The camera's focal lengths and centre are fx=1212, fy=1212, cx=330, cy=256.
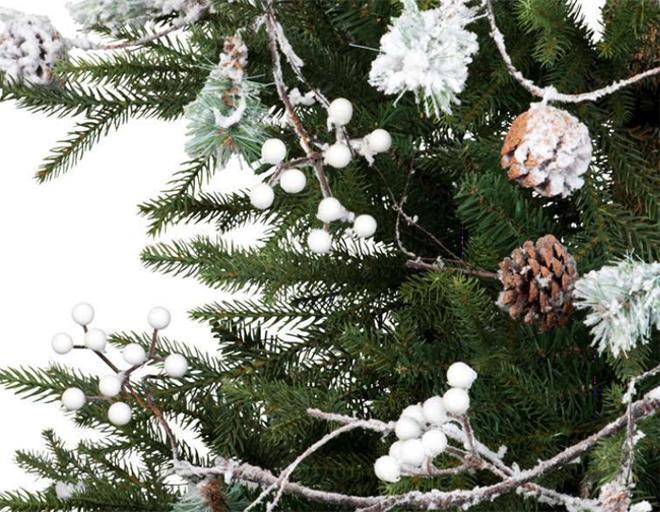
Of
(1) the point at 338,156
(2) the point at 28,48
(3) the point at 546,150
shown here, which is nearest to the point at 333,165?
(1) the point at 338,156

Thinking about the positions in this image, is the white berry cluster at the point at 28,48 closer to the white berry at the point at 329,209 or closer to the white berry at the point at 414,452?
the white berry at the point at 329,209

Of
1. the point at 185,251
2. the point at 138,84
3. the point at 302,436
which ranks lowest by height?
the point at 302,436

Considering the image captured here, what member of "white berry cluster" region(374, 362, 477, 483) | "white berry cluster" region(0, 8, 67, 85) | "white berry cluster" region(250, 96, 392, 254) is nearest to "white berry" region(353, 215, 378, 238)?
"white berry cluster" region(250, 96, 392, 254)

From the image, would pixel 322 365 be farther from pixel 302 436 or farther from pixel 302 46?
pixel 302 46

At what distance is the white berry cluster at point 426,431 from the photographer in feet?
1.96

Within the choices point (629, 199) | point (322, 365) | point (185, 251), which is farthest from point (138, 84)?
point (629, 199)

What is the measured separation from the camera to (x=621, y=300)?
0.65 meters

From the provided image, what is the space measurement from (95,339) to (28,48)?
0.67ft

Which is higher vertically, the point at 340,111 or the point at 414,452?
the point at 340,111

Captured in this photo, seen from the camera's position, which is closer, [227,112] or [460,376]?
[460,376]

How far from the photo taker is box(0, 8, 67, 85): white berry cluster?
79 cm

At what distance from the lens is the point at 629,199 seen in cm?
78

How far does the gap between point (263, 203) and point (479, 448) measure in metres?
0.18

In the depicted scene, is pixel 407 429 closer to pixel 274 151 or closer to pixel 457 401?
pixel 457 401
